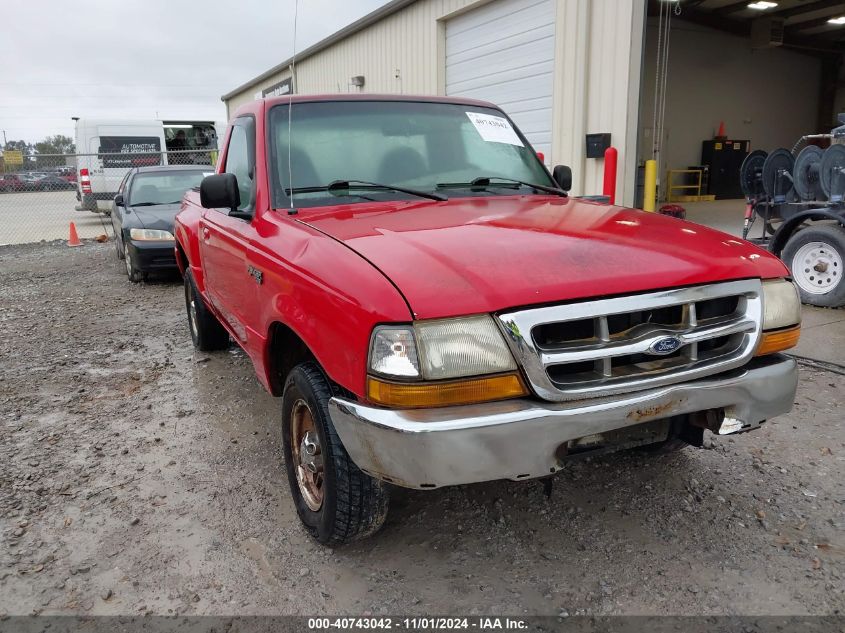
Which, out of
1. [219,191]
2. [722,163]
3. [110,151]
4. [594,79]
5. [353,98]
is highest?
[594,79]

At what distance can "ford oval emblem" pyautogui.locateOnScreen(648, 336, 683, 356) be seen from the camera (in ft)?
7.27

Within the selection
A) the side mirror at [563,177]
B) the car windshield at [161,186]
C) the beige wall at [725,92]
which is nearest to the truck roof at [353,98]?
the side mirror at [563,177]

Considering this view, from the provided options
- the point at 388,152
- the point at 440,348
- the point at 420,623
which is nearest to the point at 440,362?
the point at 440,348

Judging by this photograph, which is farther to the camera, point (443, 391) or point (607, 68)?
point (607, 68)

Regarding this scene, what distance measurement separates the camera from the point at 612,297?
218cm

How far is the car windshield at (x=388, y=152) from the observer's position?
322 cm

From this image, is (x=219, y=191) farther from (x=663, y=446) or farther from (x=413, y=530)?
(x=663, y=446)

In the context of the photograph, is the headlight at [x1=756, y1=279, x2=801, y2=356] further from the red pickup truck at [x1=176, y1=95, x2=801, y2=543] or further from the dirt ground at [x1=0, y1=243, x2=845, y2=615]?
the dirt ground at [x1=0, y1=243, x2=845, y2=615]

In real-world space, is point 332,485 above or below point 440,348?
below

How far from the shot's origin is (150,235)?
887 cm

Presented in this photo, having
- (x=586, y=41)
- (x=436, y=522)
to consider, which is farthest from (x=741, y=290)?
(x=586, y=41)

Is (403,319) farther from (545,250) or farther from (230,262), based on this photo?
(230,262)

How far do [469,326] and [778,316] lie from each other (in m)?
1.29

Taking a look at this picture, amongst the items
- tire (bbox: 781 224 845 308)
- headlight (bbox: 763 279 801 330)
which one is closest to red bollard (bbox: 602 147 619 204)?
tire (bbox: 781 224 845 308)
